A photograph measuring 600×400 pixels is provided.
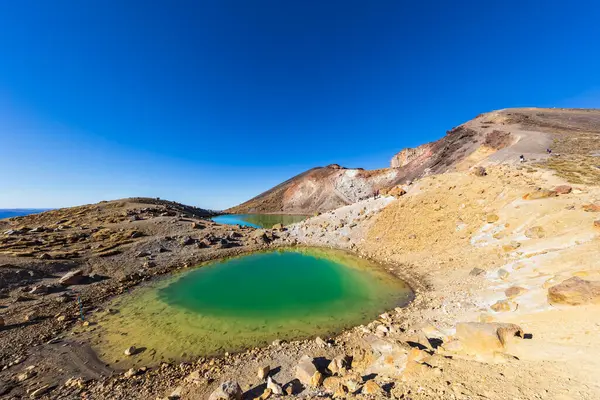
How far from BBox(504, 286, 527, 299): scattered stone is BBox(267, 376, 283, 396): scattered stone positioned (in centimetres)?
905

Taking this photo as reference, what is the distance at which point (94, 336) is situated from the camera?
9.55m

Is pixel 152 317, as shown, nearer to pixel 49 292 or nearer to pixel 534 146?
pixel 49 292

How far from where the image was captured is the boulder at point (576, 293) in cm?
575

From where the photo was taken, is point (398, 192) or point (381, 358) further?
point (398, 192)

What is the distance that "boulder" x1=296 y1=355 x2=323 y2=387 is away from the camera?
5936 mm

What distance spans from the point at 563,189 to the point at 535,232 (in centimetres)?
502

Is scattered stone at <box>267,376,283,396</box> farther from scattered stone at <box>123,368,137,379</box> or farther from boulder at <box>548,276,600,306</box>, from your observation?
boulder at <box>548,276,600,306</box>

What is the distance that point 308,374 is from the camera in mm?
6176

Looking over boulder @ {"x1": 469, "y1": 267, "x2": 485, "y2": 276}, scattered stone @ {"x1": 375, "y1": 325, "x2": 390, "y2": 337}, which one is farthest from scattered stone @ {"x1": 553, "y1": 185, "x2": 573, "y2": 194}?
scattered stone @ {"x1": 375, "y1": 325, "x2": 390, "y2": 337}

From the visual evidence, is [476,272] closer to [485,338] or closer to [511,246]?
[511,246]

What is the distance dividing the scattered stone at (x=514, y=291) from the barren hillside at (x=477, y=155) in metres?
13.7

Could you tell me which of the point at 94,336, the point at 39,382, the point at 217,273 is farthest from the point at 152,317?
the point at 217,273

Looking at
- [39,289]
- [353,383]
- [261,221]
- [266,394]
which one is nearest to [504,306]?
[353,383]

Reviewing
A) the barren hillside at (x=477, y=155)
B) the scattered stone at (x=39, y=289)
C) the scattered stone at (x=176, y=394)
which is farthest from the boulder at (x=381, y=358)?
the barren hillside at (x=477, y=155)
